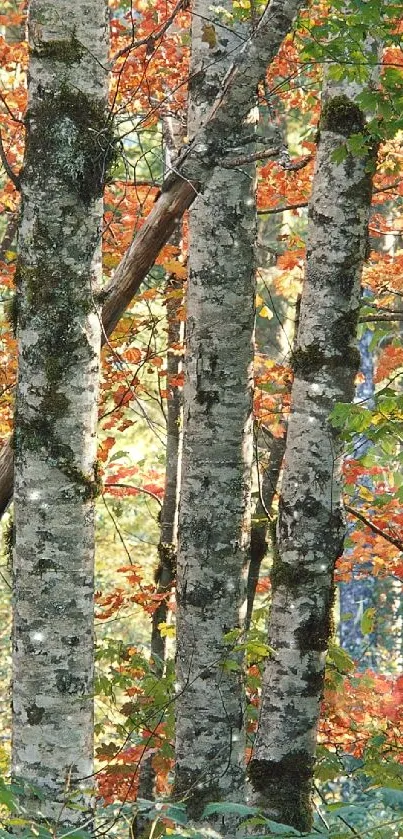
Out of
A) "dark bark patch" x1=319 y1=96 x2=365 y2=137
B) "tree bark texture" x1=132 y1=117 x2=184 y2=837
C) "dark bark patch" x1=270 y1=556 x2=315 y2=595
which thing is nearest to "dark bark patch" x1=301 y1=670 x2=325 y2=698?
"dark bark patch" x1=270 y1=556 x2=315 y2=595

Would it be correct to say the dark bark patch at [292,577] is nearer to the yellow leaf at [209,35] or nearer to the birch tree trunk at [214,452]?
the birch tree trunk at [214,452]

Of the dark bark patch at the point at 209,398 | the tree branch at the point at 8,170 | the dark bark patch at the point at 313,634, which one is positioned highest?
the tree branch at the point at 8,170

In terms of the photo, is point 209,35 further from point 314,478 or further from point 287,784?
point 287,784

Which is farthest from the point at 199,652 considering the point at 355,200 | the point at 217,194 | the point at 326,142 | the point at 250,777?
the point at 326,142

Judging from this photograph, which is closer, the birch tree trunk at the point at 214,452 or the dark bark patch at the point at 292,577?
the birch tree trunk at the point at 214,452

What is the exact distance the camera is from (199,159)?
2.97 meters

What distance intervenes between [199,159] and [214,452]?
128 cm

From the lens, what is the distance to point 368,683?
6.68 m

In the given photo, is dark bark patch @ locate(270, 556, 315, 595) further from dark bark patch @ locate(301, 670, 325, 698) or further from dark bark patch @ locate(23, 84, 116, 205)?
dark bark patch @ locate(23, 84, 116, 205)

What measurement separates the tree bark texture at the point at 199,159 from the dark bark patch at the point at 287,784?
197 centimetres

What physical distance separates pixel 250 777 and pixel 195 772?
0.61m

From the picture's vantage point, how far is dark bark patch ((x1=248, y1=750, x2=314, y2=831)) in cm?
405

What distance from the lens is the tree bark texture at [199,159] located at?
2740 millimetres

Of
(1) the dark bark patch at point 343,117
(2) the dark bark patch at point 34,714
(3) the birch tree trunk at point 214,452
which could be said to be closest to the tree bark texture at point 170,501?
(1) the dark bark patch at point 343,117
